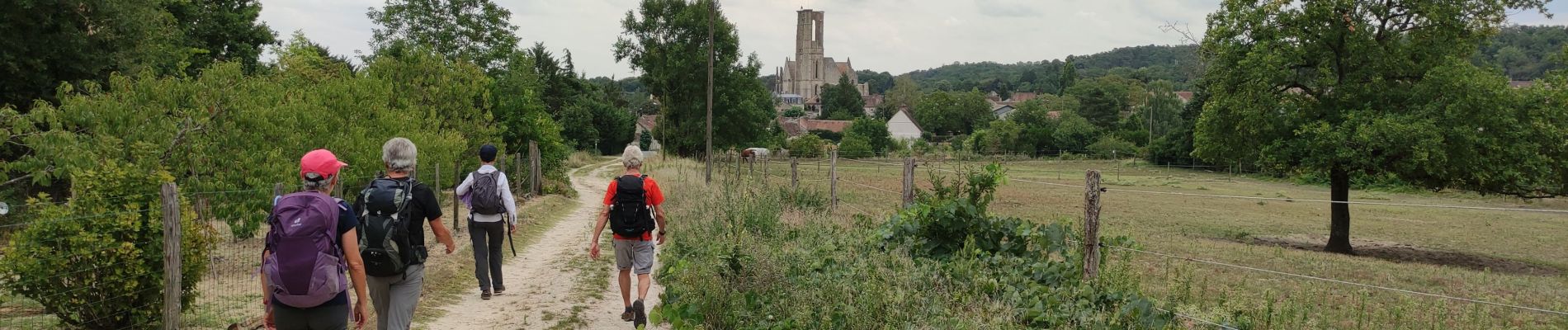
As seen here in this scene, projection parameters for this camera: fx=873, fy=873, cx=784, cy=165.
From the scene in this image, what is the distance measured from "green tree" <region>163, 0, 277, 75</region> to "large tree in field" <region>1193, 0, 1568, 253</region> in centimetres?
2838

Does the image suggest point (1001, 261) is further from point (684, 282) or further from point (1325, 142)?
point (1325, 142)

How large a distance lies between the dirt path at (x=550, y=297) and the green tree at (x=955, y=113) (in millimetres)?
91959

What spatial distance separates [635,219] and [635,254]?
33 centimetres

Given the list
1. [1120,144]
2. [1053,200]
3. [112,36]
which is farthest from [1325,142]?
[1120,144]

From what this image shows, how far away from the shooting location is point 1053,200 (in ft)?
89.5

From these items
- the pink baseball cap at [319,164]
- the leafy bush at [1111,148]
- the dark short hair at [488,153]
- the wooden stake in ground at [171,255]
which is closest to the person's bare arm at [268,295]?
the pink baseball cap at [319,164]

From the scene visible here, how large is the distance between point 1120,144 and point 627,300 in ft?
217

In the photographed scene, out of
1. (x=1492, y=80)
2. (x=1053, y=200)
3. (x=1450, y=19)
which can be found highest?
(x=1450, y=19)

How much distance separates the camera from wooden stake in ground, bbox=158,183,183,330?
5.42 meters

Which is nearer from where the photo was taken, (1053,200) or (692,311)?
(692,311)

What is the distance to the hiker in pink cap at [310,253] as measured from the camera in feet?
12.7

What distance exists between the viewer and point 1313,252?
15367 mm

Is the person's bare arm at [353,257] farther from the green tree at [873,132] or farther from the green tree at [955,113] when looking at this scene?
the green tree at [955,113]

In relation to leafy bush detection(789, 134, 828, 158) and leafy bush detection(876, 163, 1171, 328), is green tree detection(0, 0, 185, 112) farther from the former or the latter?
leafy bush detection(789, 134, 828, 158)
